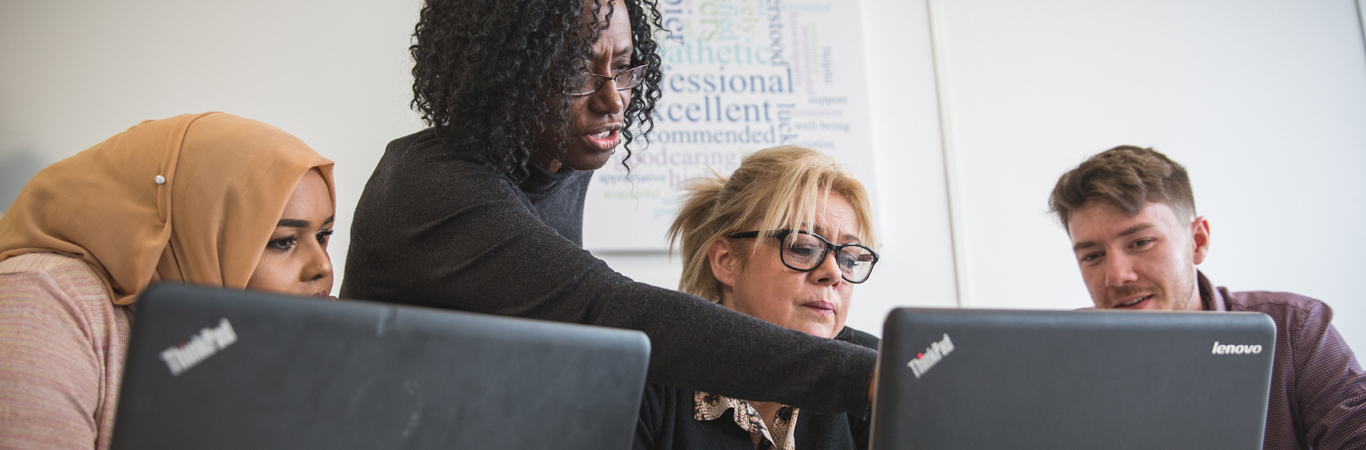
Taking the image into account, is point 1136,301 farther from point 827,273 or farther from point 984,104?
point 984,104

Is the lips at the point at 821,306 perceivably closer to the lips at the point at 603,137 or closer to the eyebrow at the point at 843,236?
the eyebrow at the point at 843,236

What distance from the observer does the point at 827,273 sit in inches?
60.1

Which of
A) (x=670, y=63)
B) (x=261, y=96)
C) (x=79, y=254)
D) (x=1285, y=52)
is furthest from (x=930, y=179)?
(x=79, y=254)

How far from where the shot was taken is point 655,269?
2.38 m

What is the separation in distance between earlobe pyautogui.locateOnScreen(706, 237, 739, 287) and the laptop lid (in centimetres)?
96

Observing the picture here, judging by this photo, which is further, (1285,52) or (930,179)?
(1285,52)

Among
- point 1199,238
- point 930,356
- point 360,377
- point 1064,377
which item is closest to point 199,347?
point 360,377

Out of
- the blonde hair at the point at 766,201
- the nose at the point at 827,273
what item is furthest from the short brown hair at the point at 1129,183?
the nose at the point at 827,273

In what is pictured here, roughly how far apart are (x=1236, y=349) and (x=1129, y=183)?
124 cm

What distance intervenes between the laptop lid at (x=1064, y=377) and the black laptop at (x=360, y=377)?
0.21 m

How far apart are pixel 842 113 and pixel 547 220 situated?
1.26 metres

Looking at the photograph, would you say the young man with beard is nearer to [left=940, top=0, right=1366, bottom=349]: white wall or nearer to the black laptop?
[left=940, top=0, right=1366, bottom=349]: white wall

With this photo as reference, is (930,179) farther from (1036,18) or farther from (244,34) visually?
(244,34)

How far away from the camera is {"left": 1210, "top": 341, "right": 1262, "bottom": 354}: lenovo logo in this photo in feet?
2.36
